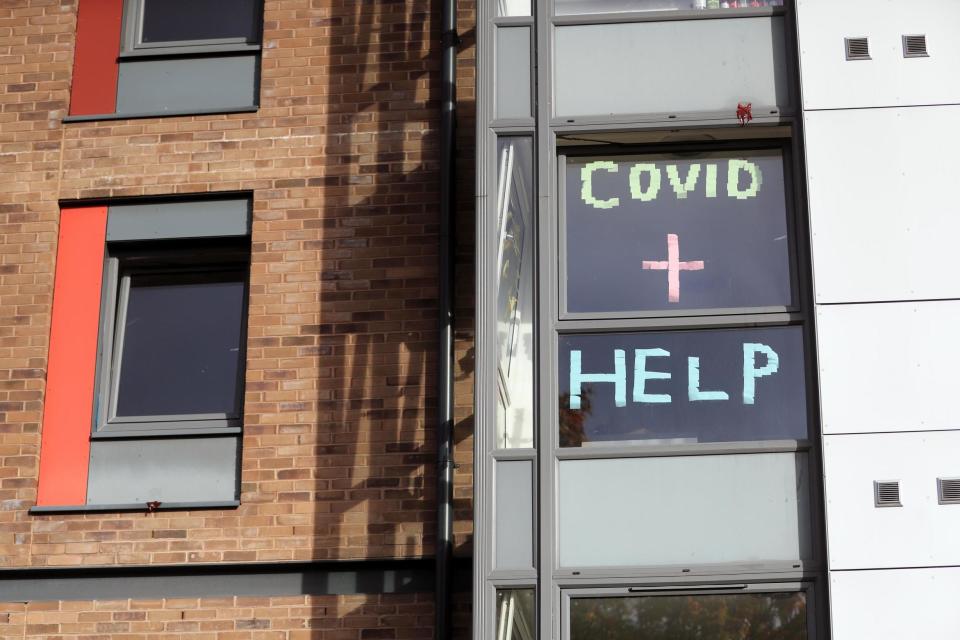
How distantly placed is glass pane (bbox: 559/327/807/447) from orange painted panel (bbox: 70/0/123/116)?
163 inches

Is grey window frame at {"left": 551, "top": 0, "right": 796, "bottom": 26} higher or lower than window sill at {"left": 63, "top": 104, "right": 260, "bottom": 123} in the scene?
higher

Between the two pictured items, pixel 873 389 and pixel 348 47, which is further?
pixel 348 47

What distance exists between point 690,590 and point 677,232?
2192mm

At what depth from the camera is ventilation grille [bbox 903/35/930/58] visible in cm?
912

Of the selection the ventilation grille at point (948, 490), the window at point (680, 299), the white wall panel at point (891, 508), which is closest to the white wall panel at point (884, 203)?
the window at point (680, 299)

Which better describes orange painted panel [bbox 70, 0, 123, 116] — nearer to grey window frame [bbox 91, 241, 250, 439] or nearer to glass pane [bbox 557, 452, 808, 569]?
grey window frame [bbox 91, 241, 250, 439]

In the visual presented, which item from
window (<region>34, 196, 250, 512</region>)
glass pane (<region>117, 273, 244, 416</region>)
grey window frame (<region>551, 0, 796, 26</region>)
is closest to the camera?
grey window frame (<region>551, 0, 796, 26</region>)

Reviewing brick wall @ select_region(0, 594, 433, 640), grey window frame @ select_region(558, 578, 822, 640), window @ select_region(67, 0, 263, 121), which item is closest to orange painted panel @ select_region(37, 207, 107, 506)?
brick wall @ select_region(0, 594, 433, 640)

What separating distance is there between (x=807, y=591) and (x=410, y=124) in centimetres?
424

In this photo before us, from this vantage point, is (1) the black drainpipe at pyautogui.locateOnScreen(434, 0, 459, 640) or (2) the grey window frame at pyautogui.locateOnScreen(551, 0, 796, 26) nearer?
(1) the black drainpipe at pyautogui.locateOnScreen(434, 0, 459, 640)

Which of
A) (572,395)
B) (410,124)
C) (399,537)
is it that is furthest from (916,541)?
(410,124)

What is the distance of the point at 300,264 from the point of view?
33.3ft

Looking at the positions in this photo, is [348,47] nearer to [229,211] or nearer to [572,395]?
[229,211]

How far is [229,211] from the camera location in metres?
10.4
